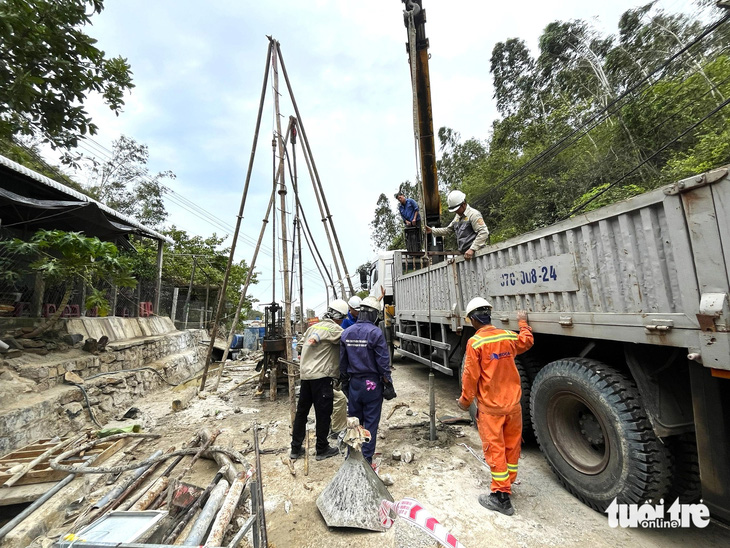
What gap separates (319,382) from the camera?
3.68m

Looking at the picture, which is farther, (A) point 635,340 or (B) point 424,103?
(B) point 424,103

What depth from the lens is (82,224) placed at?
25.3ft

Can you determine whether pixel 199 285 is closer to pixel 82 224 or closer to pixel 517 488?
pixel 82 224

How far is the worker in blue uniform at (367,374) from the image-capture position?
127 inches

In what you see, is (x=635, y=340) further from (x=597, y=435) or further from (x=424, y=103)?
(x=424, y=103)

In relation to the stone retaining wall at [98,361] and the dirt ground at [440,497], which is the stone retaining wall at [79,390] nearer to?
the stone retaining wall at [98,361]

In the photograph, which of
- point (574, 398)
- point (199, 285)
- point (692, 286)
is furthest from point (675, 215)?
point (199, 285)

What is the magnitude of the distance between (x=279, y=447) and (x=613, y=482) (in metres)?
3.49

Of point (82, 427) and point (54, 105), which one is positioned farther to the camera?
point (82, 427)

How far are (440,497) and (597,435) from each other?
4.61 ft

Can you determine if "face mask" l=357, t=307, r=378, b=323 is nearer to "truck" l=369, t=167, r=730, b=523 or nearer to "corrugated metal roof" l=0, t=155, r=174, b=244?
"truck" l=369, t=167, r=730, b=523

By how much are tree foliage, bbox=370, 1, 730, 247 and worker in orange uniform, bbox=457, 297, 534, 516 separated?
4.86m

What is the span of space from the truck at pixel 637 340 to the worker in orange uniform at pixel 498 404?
459 mm

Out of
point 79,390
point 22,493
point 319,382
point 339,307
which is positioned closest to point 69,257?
point 79,390
